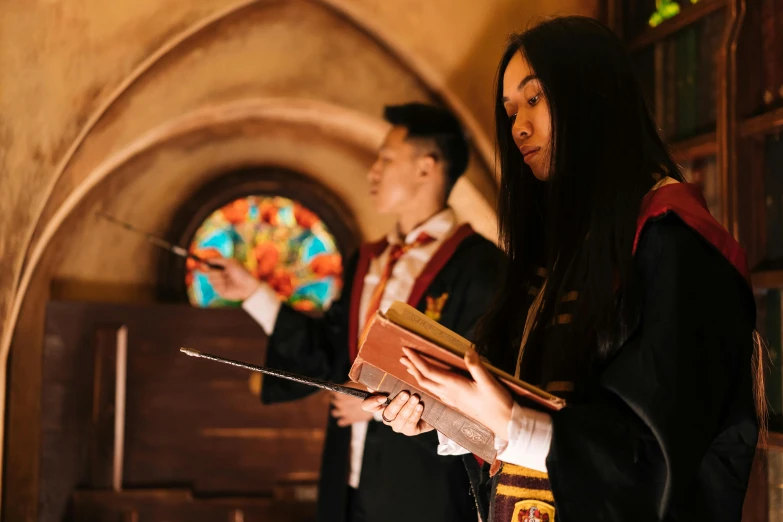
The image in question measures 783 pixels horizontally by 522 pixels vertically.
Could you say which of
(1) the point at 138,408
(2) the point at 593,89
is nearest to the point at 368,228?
(1) the point at 138,408

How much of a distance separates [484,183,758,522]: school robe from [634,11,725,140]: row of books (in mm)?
1411

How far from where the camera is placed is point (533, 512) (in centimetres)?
120

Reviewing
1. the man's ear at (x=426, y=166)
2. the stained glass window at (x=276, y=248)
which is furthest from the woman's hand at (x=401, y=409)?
the stained glass window at (x=276, y=248)

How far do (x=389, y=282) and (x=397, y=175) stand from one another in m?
0.32

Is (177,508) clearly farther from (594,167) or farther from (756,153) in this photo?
(594,167)

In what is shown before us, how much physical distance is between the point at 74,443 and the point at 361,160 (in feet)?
6.05

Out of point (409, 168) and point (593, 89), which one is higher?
point (409, 168)

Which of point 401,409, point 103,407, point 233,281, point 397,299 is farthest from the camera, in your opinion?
point 103,407

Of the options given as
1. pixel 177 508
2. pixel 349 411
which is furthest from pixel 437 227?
pixel 177 508

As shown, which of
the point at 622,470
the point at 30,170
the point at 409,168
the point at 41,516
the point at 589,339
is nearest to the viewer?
the point at 622,470

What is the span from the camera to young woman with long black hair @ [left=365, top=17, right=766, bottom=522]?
103 cm

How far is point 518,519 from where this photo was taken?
121 centimetres

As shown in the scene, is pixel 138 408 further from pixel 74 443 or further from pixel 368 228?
pixel 368 228

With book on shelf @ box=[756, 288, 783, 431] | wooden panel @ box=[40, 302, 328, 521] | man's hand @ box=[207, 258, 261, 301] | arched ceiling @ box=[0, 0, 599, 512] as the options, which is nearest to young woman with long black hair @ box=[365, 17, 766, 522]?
book on shelf @ box=[756, 288, 783, 431]
